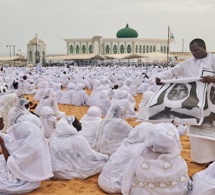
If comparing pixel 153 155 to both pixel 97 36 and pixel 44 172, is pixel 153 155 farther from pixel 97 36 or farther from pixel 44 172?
pixel 97 36

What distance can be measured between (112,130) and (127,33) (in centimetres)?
5091

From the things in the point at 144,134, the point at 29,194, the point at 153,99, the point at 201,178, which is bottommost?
the point at 29,194

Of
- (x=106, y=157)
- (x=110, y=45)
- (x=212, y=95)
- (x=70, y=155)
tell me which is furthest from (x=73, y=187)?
(x=110, y=45)

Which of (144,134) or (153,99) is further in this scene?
(153,99)

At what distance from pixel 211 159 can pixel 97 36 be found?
48401 mm

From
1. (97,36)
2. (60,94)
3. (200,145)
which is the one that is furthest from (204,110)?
(97,36)

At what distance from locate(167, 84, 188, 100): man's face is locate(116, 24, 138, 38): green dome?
5152 cm

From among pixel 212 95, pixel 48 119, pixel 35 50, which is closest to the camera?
pixel 212 95

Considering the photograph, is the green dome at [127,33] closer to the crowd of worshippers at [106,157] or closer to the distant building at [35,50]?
the distant building at [35,50]

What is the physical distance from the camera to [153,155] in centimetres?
350

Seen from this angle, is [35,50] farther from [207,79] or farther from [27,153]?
[207,79]

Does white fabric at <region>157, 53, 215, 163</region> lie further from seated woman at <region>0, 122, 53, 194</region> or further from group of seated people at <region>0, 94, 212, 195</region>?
seated woman at <region>0, 122, 53, 194</region>

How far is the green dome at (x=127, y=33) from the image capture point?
54906 millimetres

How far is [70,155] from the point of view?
4453 millimetres
